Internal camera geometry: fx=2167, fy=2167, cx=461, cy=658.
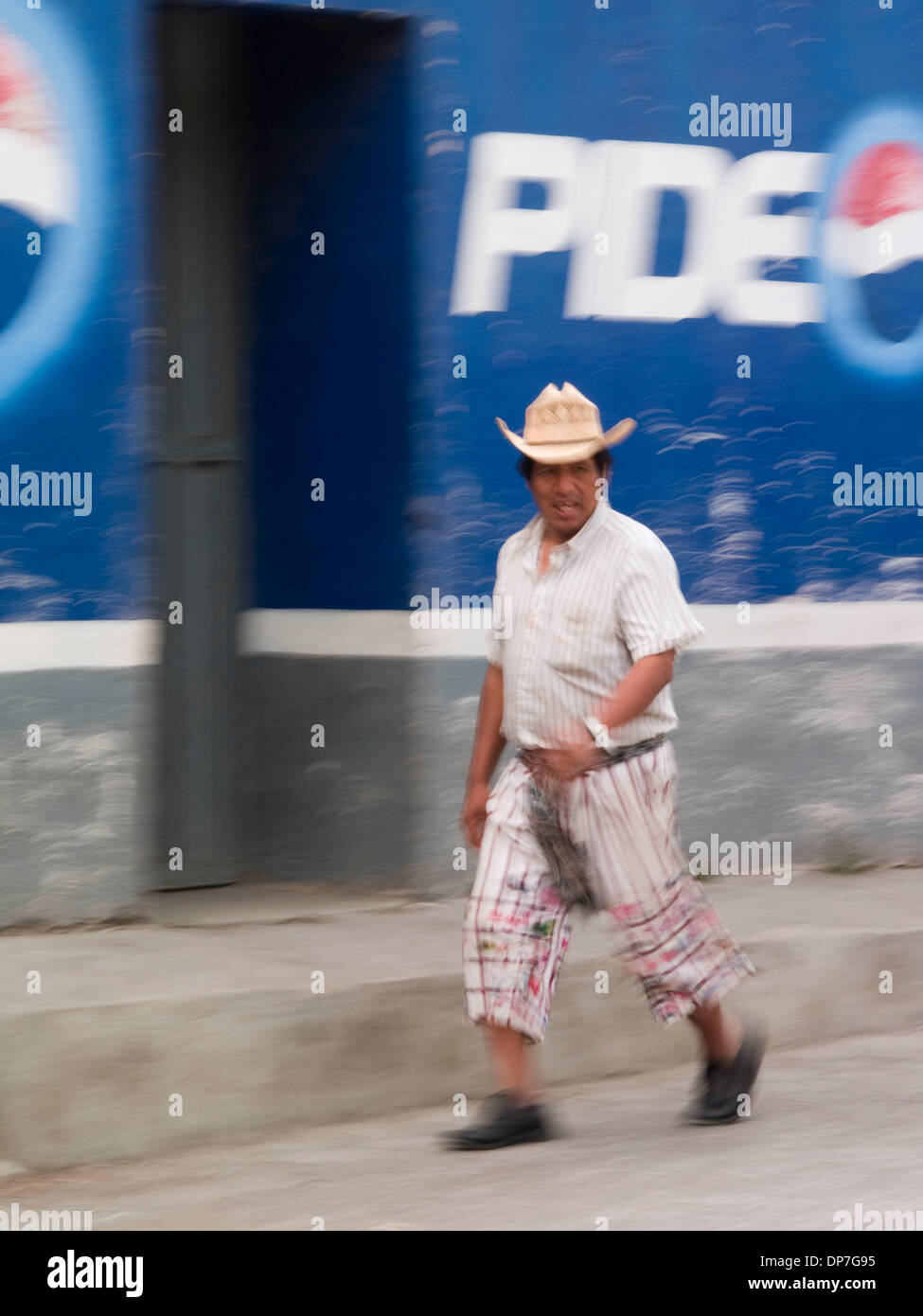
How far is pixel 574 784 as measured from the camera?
5.52 meters

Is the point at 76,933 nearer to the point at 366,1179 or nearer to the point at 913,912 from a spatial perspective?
the point at 366,1179

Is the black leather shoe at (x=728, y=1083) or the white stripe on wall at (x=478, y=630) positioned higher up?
the white stripe on wall at (x=478, y=630)

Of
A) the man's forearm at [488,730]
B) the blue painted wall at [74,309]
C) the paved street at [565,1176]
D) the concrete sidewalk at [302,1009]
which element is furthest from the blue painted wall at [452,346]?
the paved street at [565,1176]

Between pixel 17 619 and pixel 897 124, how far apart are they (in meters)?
3.96

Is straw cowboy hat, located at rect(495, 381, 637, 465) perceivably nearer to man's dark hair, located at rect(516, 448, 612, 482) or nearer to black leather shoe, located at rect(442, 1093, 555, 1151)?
man's dark hair, located at rect(516, 448, 612, 482)

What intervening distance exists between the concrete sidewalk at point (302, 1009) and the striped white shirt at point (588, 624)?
111 cm

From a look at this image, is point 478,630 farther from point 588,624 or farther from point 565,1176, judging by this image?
point 565,1176

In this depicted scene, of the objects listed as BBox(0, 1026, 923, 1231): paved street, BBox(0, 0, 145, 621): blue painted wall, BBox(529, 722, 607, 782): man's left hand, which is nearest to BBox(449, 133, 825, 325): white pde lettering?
BBox(0, 0, 145, 621): blue painted wall

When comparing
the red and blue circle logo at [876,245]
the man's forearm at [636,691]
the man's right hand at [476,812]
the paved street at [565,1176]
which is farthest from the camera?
the red and blue circle logo at [876,245]

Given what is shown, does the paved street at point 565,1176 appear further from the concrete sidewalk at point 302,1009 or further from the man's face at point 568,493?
the man's face at point 568,493

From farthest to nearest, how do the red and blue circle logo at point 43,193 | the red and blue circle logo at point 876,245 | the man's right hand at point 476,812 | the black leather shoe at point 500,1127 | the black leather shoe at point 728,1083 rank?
the red and blue circle logo at point 876,245
the red and blue circle logo at point 43,193
the black leather shoe at point 728,1083
the man's right hand at point 476,812
the black leather shoe at point 500,1127

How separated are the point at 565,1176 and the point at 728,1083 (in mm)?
696

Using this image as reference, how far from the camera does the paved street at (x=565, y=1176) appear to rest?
199 inches

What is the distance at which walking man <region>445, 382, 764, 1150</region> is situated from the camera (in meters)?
5.48
